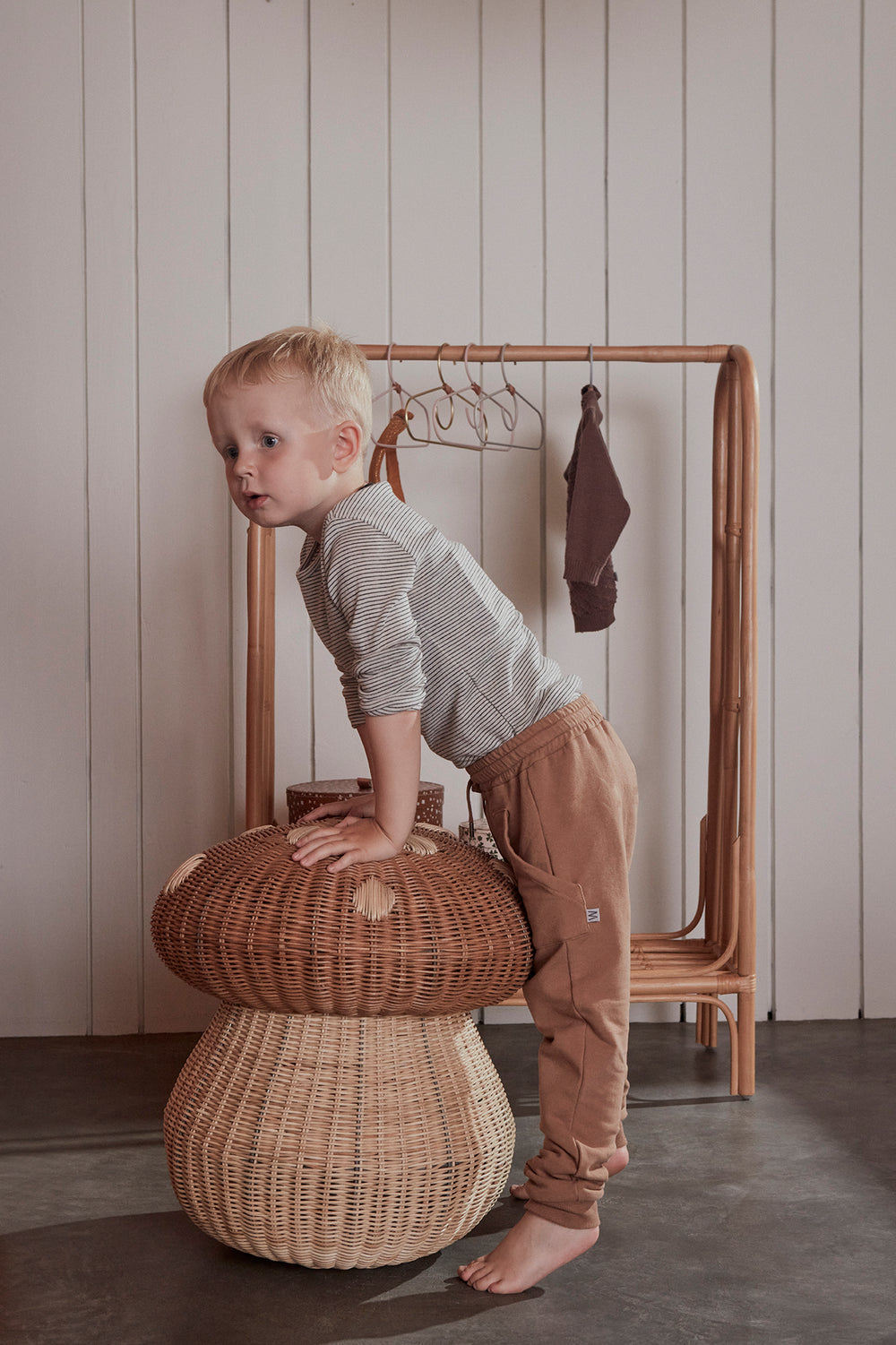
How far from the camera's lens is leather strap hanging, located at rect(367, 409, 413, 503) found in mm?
2217

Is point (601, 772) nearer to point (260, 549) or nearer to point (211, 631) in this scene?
point (260, 549)

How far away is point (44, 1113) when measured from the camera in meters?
1.90

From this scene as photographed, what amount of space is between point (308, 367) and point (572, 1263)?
1135mm

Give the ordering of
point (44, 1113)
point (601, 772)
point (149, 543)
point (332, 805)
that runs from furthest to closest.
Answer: point (149, 543), point (44, 1113), point (332, 805), point (601, 772)

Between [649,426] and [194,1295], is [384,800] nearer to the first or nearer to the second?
[194,1295]

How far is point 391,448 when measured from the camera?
7.40 feet

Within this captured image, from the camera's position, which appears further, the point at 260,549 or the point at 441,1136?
the point at 260,549

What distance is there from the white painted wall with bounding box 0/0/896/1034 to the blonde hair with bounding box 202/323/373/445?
1.01 metres

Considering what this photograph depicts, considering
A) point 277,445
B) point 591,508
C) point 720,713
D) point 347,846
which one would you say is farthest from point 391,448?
point 347,846

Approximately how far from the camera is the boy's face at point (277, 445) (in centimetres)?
133

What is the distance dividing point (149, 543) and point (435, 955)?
1.43m

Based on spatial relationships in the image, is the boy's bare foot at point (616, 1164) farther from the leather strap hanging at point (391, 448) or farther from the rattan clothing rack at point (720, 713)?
the leather strap hanging at point (391, 448)

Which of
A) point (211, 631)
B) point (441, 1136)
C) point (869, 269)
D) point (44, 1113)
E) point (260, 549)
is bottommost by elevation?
point (44, 1113)

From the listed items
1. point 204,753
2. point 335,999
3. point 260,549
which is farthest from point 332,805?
point 204,753
